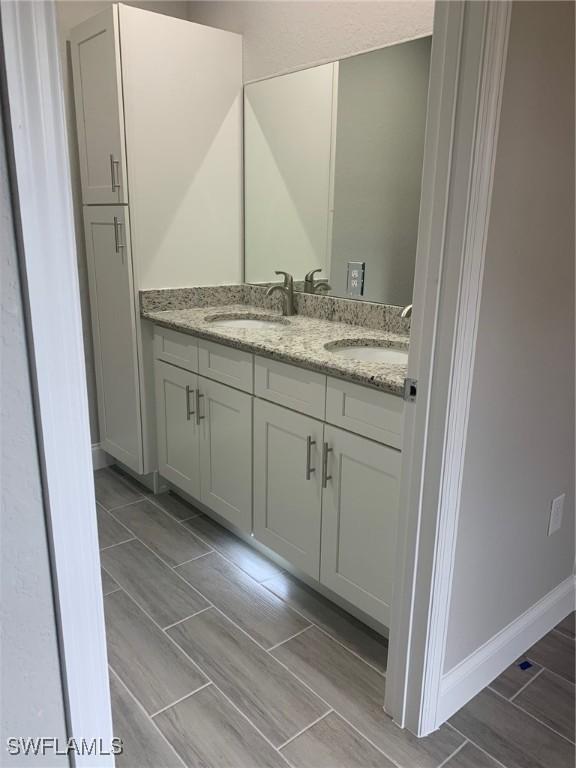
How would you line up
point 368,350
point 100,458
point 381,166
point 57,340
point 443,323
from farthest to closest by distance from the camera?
point 100,458 → point 381,166 → point 368,350 → point 443,323 → point 57,340

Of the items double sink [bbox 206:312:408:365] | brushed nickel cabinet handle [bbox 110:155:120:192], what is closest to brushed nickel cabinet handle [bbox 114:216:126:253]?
brushed nickel cabinet handle [bbox 110:155:120:192]

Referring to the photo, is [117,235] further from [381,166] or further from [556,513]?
[556,513]

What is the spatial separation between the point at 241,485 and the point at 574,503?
1.20m

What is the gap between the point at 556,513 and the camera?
1876 mm

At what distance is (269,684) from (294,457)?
27.9 inches

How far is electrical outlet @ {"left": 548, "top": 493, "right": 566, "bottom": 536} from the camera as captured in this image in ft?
6.09

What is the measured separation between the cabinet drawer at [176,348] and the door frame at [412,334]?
1.29 m

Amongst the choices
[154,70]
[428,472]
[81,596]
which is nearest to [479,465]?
[428,472]

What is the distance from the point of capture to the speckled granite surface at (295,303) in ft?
7.77

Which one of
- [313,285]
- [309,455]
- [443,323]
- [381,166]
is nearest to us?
[443,323]

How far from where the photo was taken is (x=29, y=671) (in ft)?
2.69

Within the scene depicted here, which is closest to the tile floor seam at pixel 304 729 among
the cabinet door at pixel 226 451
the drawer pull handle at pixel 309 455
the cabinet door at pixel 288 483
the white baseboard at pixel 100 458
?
the cabinet door at pixel 288 483

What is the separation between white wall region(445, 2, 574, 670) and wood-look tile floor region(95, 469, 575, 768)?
212 mm

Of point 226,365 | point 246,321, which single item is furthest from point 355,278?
point 226,365
